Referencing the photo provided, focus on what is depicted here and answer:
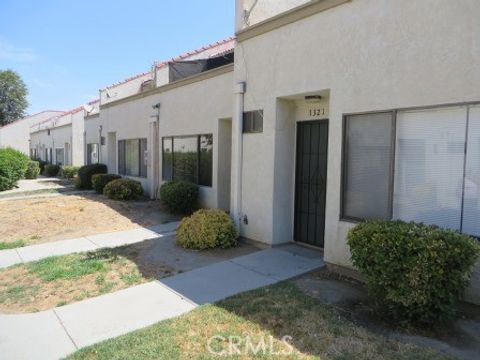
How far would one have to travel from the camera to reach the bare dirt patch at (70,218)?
9977mm

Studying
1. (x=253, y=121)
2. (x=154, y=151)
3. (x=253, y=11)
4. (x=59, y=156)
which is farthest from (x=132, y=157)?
(x=59, y=156)

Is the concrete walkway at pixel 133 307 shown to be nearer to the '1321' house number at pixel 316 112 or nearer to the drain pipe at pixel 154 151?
the '1321' house number at pixel 316 112

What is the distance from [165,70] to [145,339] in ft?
39.6

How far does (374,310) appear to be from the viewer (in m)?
Result: 4.89

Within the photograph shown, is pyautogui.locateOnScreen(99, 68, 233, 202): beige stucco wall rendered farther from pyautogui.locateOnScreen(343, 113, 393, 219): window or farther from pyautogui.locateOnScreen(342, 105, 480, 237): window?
pyautogui.locateOnScreen(342, 105, 480, 237): window

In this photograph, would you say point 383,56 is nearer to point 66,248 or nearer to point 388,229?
point 388,229

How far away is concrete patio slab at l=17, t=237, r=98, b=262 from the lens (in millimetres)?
8086

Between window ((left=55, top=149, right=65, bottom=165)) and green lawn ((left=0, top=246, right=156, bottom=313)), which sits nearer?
green lawn ((left=0, top=246, right=156, bottom=313))

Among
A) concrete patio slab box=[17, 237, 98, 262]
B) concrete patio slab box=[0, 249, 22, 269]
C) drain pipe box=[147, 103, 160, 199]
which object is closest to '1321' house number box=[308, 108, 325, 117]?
concrete patio slab box=[17, 237, 98, 262]

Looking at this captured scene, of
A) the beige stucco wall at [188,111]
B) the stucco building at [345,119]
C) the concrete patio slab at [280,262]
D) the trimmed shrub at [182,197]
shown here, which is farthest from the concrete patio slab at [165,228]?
the concrete patio slab at [280,262]

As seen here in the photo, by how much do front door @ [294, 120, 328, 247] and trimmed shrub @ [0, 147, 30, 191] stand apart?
17.3m

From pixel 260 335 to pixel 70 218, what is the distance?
8821 mm

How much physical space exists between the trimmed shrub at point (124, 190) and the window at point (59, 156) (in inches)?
698

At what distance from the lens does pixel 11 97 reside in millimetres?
Result: 62062
